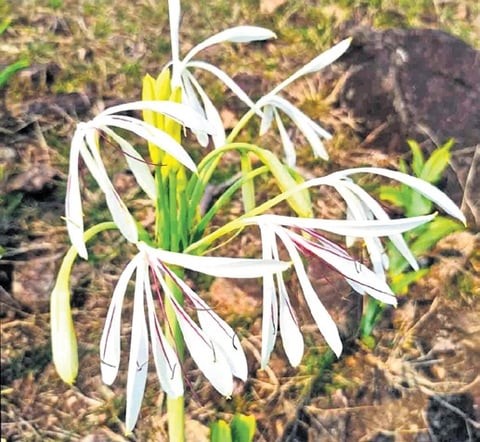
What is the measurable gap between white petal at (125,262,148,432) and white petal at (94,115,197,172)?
134 mm

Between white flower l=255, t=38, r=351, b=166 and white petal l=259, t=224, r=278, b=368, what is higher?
white flower l=255, t=38, r=351, b=166

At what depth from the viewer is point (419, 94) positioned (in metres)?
2.24

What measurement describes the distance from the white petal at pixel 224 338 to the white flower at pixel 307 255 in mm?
72

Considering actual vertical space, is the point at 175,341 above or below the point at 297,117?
below

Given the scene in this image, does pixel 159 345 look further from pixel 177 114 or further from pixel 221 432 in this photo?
pixel 221 432

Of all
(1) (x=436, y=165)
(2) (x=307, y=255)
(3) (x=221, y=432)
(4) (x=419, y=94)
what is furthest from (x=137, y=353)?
(4) (x=419, y=94)

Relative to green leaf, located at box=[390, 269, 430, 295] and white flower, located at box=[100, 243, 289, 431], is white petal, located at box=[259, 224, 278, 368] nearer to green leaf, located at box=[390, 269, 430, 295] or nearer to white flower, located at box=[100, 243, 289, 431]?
white flower, located at box=[100, 243, 289, 431]

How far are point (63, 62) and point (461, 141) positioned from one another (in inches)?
49.6

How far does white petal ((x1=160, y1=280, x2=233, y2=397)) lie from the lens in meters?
0.96

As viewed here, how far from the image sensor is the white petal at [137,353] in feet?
3.13

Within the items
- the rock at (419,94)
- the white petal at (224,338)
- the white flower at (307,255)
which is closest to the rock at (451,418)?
the rock at (419,94)

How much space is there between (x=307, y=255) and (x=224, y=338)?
5.7 inches

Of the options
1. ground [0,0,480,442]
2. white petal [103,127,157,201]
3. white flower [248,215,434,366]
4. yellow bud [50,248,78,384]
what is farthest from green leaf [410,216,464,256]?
yellow bud [50,248,78,384]

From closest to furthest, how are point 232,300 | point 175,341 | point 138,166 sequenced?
point 138,166 → point 175,341 → point 232,300
